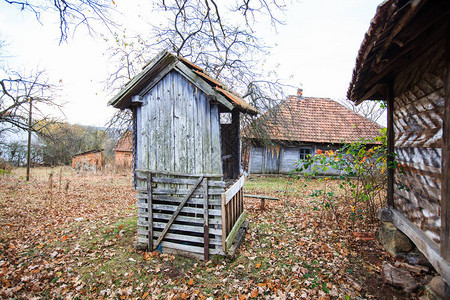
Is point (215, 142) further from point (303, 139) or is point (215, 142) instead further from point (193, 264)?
point (303, 139)

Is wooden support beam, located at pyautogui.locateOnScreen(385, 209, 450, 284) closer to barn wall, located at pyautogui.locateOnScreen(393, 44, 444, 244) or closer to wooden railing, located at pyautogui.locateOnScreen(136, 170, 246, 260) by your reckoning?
barn wall, located at pyautogui.locateOnScreen(393, 44, 444, 244)

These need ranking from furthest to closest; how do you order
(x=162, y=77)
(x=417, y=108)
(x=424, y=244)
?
1. (x=162, y=77)
2. (x=417, y=108)
3. (x=424, y=244)

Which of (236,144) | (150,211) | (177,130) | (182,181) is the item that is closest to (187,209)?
(182,181)

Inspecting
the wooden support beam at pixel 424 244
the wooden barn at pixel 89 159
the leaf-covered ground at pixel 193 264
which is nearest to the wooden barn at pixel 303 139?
the leaf-covered ground at pixel 193 264

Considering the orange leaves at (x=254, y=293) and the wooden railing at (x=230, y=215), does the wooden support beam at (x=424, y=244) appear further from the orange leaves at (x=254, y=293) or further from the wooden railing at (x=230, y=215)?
the wooden railing at (x=230, y=215)

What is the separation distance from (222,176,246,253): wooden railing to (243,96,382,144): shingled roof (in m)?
10.7

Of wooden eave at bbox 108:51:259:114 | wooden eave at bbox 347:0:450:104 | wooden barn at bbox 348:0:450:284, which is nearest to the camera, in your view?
wooden eave at bbox 347:0:450:104

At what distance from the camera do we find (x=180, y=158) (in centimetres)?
517

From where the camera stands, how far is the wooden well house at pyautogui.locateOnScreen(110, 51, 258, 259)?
16.1ft

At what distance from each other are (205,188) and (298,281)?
97.1 inches

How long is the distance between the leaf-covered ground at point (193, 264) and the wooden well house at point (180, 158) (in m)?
0.55

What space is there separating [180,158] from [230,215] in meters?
1.81

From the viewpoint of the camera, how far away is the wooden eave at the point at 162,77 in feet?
15.8

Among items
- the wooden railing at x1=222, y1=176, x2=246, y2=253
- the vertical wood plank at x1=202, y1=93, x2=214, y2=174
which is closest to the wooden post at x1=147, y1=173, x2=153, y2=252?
the vertical wood plank at x1=202, y1=93, x2=214, y2=174
